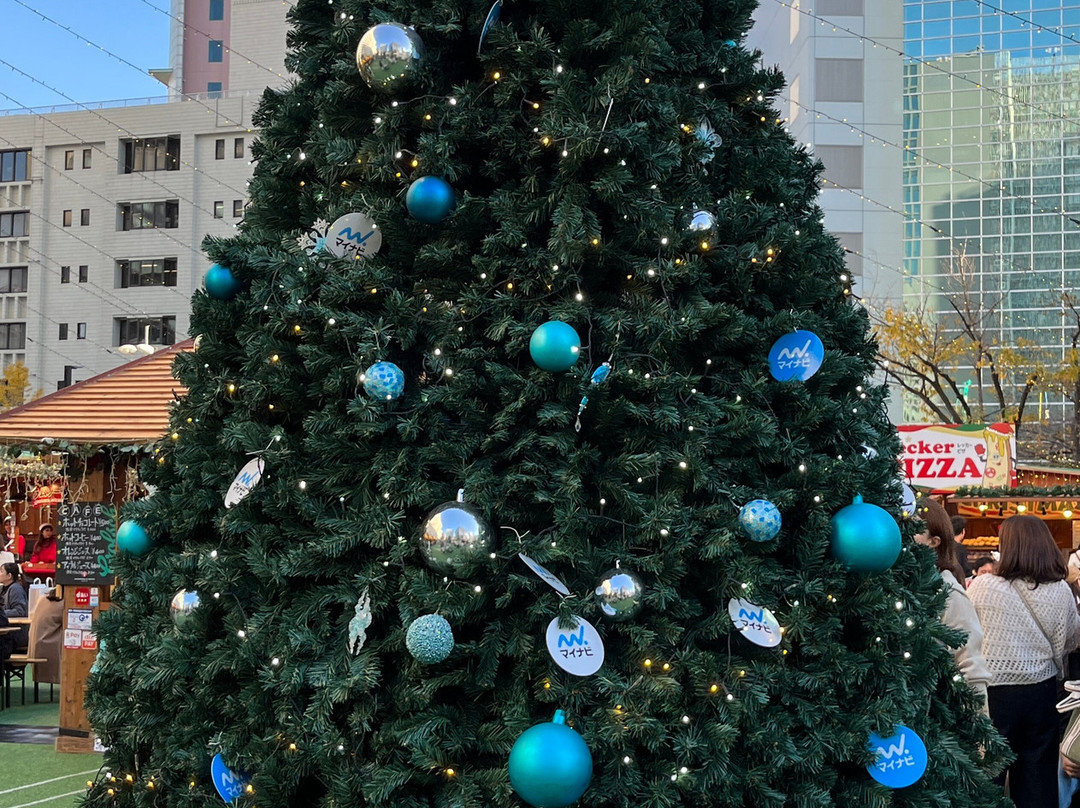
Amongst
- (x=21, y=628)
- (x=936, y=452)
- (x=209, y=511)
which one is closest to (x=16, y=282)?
(x=21, y=628)

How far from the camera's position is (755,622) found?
2.99 meters

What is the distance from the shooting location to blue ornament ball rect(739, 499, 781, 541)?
2996 millimetres

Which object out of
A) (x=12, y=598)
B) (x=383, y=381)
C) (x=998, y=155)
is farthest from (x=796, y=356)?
(x=998, y=155)

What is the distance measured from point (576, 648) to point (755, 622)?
→ 513 millimetres

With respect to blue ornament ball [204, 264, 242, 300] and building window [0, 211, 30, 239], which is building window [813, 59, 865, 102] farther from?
blue ornament ball [204, 264, 242, 300]

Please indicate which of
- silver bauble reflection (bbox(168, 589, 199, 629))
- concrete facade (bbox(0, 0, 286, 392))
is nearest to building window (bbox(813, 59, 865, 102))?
concrete facade (bbox(0, 0, 286, 392))

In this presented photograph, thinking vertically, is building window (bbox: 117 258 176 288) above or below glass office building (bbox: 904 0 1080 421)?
below

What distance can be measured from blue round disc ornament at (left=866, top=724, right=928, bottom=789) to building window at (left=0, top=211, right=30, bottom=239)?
4522cm

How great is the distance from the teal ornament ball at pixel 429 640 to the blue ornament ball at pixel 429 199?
1.17 m

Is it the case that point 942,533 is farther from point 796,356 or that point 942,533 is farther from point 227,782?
point 227,782

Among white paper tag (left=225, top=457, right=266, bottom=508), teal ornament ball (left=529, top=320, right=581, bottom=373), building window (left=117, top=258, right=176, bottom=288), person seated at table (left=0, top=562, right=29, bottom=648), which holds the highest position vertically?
building window (left=117, top=258, right=176, bottom=288)

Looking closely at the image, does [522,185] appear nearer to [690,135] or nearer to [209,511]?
[690,135]

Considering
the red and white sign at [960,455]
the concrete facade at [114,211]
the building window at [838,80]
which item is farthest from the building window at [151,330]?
the red and white sign at [960,455]

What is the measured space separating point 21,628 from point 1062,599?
10377mm
